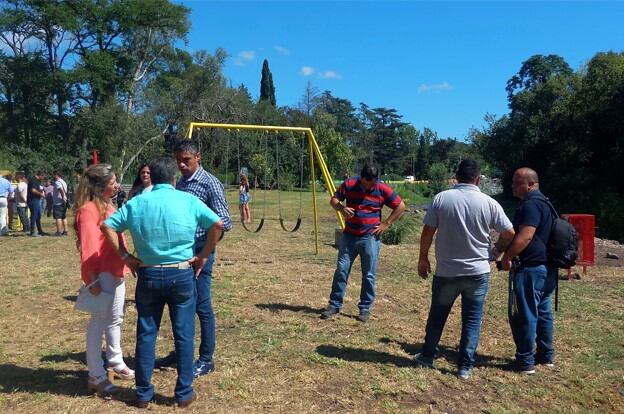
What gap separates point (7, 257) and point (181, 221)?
28.7 feet

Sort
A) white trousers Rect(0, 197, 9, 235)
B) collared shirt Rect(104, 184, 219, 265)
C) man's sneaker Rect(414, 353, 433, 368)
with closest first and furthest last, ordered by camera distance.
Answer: collared shirt Rect(104, 184, 219, 265) → man's sneaker Rect(414, 353, 433, 368) → white trousers Rect(0, 197, 9, 235)

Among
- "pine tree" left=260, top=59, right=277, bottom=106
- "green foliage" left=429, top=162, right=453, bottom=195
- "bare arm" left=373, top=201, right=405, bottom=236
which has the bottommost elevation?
"bare arm" left=373, top=201, right=405, bottom=236

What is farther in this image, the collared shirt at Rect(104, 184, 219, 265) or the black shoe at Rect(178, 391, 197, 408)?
the black shoe at Rect(178, 391, 197, 408)

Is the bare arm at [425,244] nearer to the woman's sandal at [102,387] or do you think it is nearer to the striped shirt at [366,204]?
the striped shirt at [366,204]

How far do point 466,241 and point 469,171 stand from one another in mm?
544

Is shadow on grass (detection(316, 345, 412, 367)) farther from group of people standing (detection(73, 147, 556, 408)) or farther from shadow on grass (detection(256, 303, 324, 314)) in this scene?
shadow on grass (detection(256, 303, 324, 314))

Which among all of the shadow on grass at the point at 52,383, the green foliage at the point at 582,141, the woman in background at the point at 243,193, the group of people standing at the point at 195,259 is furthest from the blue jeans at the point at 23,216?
the green foliage at the point at 582,141

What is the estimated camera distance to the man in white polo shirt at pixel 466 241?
4238 millimetres

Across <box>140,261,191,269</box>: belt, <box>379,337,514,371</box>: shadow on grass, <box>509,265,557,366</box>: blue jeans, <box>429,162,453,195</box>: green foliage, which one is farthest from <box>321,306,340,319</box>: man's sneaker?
<box>429,162,453,195</box>: green foliage

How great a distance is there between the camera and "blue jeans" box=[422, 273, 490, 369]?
431 cm

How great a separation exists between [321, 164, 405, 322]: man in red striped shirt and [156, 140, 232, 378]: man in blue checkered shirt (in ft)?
6.39

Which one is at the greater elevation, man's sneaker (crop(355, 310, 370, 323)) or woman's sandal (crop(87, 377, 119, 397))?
man's sneaker (crop(355, 310, 370, 323))

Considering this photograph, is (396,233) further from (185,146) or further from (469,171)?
(185,146)

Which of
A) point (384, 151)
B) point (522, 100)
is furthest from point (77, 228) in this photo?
point (384, 151)
